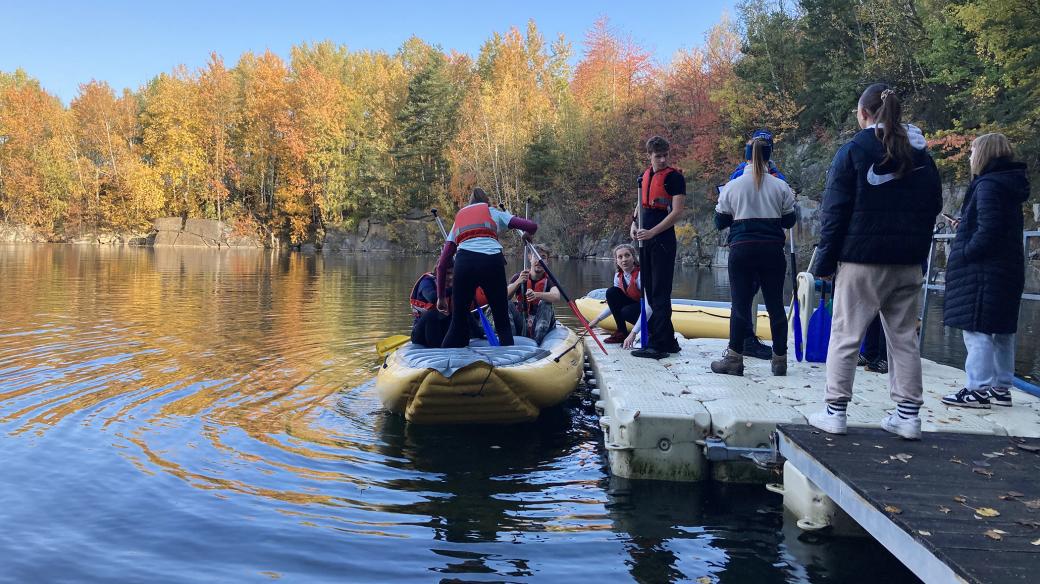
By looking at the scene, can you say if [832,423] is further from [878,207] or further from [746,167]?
[746,167]

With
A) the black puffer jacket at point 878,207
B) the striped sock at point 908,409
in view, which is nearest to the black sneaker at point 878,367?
the striped sock at point 908,409

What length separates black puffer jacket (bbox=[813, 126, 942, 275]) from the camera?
3807 mm

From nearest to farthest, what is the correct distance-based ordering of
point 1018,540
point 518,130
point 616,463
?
point 1018,540, point 616,463, point 518,130

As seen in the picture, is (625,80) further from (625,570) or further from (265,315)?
(625,570)

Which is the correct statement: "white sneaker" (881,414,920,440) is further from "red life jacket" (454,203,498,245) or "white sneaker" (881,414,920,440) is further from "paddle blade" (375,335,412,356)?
"paddle blade" (375,335,412,356)

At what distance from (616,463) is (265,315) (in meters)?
10.0

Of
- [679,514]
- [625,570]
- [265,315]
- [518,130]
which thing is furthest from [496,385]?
[518,130]

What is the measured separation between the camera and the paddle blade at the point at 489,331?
6.67 m

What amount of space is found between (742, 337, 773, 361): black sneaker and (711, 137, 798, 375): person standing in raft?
2.18 feet

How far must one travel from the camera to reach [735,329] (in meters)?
5.82

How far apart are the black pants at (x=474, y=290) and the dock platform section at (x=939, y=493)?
9.53ft

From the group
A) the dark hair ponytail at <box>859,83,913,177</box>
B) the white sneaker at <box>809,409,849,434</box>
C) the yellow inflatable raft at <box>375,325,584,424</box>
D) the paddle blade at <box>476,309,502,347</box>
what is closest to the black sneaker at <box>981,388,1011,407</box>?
the white sneaker at <box>809,409,849,434</box>

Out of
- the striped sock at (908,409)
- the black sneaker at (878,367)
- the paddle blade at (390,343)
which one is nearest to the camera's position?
the striped sock at (908,409)

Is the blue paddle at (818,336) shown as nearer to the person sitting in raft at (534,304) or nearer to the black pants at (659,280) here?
the black pants at (659,280)
